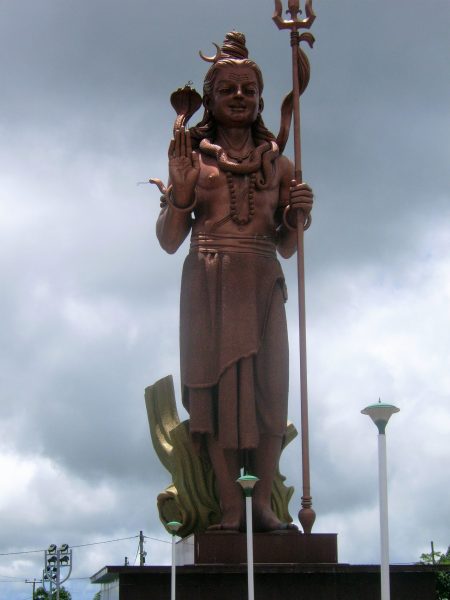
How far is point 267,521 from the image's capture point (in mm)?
10328

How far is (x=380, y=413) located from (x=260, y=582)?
2782mm

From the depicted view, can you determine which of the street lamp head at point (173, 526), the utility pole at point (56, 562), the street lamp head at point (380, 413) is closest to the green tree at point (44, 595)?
the utility pole at point (56, 562)

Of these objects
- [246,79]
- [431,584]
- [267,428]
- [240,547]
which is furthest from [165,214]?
[431,584]

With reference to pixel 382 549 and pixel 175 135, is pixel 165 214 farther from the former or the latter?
pixel 382 549

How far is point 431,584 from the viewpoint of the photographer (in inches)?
392

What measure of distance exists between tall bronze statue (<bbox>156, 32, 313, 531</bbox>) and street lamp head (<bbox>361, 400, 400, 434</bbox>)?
2993 mm

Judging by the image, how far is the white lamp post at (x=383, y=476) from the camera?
7426 mm

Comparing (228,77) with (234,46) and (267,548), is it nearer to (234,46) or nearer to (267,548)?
(234,46)

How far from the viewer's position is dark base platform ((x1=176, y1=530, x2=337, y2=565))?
992 centimetres

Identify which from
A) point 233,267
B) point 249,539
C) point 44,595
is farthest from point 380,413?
point 44,595

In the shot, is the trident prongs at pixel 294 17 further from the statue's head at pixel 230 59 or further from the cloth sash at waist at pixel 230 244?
the cloth sash at waist at pixel 230 244

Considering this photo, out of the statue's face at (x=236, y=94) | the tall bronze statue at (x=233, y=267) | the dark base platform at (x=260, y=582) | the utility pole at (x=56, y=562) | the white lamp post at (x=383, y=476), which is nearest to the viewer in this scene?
the white lamp post at (x=383, y=476)

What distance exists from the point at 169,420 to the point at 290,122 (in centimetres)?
328

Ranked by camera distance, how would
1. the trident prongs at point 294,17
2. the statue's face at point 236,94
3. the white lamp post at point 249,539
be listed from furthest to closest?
1. the trident prongs at point 294,17
2. the statue's face at point 236,94
3. the white lamp post at point 249,539
